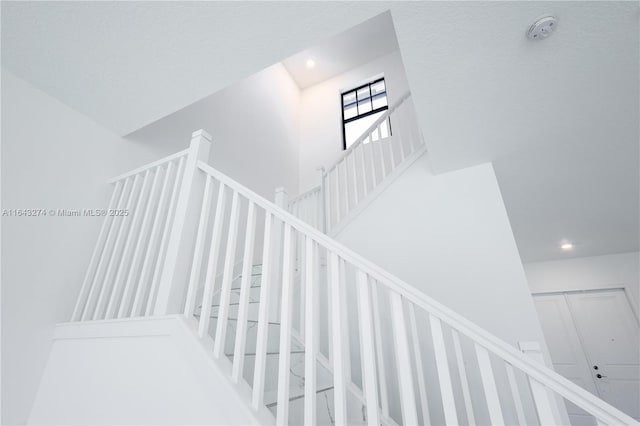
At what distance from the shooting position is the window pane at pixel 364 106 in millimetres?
5172

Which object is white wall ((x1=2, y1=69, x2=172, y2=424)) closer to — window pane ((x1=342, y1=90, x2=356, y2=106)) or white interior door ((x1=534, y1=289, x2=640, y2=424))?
window pane ((x1=342, y1=90, x2=356, y2=106))

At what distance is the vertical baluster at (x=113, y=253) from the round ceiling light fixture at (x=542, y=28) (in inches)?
90.1

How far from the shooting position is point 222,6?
1266mm

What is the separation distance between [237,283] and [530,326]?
2.40 metres

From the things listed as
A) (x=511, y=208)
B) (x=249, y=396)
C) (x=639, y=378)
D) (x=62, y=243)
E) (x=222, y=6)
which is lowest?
(x=639, y=378)

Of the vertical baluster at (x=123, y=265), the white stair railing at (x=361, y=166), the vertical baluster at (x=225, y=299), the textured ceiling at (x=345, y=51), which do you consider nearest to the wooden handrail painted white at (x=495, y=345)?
the vertical baluster at (x=225, y=299)

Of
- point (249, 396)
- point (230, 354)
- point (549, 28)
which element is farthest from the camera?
point (230, 354)

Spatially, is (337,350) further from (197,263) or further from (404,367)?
(197,263)

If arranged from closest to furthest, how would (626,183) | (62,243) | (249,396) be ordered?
(249,396) → (62,243) → (626,183)

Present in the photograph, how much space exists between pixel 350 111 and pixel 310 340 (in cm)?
502

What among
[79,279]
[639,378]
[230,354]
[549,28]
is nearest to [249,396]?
[230,354]

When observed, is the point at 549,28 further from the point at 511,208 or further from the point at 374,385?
the point at 511,208

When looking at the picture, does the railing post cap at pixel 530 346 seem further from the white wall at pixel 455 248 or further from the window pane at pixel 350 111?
the window pane at pixel 350 111

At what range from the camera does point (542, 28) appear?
4.13ft
